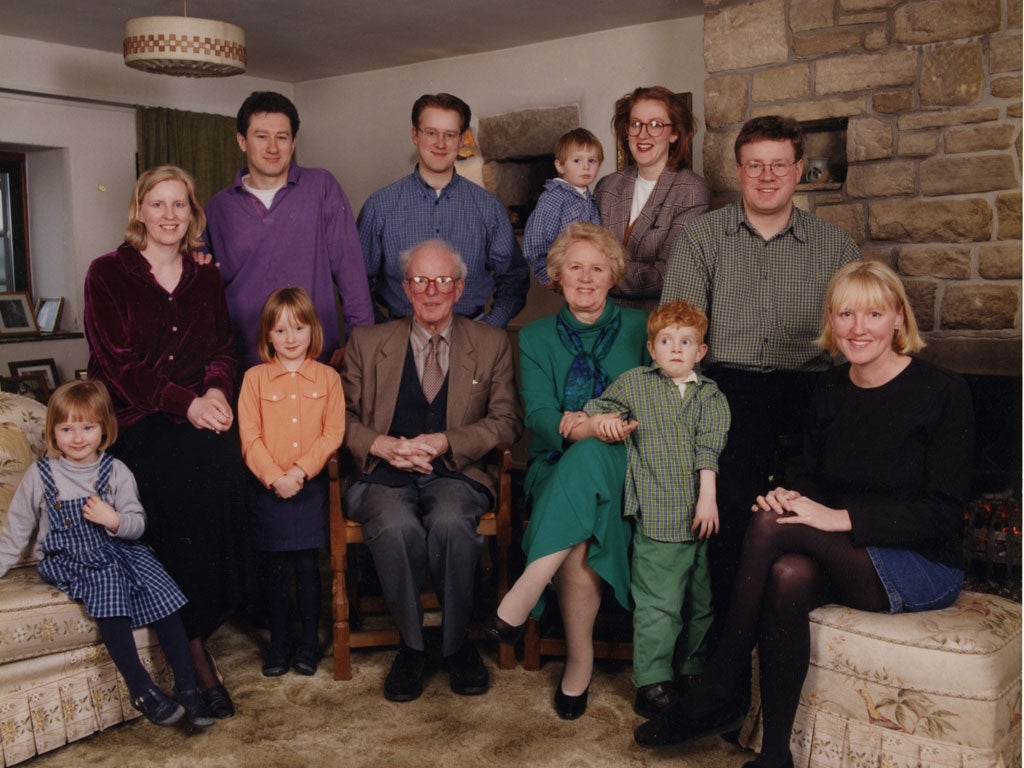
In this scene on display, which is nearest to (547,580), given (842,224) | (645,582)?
(645,582)

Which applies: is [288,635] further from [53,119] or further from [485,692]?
[53,119]

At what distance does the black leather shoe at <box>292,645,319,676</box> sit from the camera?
293 cm

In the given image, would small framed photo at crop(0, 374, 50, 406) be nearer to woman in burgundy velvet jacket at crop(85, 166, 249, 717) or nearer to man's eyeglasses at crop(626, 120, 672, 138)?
woman in burgundy velvet jacket at crop(85, 166, 249, 717)

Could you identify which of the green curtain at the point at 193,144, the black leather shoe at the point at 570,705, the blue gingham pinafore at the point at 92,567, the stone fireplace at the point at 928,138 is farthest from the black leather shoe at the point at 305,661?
the green curtain at the point at 193,144

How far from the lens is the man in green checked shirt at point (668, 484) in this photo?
8.51 feet

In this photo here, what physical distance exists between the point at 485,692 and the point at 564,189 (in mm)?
1749

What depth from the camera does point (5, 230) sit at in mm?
5758

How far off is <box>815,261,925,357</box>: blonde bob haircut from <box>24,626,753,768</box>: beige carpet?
111cm

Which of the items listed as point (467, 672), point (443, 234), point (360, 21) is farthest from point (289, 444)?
point (360, 21)

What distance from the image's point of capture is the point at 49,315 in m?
5.71

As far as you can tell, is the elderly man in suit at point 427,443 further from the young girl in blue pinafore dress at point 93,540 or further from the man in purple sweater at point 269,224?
the young girl in blue pinafore dress at point 93,540

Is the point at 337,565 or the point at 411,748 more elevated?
the point at 337,565

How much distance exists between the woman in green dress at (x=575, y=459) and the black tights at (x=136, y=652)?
0.83 metres

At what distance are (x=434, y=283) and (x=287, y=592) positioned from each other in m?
1.04
